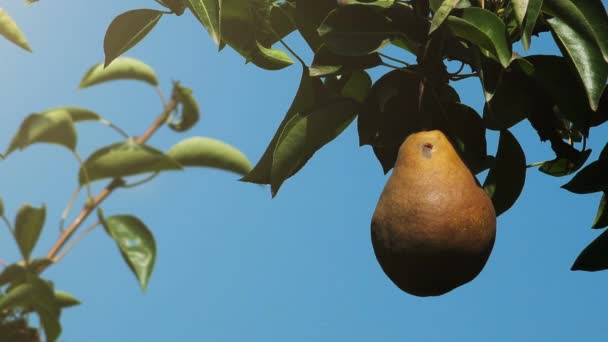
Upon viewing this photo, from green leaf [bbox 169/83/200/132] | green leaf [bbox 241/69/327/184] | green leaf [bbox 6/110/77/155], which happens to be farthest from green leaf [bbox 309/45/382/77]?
green leaf [bbox 6/110/77/155]

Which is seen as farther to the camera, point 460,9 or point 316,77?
point 316,77

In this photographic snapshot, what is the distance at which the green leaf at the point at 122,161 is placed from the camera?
6.54 feet

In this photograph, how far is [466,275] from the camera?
5.07 feet

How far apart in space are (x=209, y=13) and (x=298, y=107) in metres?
0.28

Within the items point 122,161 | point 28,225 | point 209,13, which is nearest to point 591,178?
point 209,13

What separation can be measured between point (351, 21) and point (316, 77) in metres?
0.17

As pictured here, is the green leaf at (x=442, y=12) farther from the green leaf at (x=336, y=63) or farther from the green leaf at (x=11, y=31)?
the green leaf at (x=11, y=31)

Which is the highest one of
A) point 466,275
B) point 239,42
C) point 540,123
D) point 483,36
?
point 239,42

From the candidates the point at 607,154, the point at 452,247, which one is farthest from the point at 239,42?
the point at 607,154

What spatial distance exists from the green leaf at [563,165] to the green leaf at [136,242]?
0.80 meters

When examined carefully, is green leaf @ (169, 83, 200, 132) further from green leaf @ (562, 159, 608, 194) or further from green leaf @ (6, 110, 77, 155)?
green leaf @ (562, 159, 608, 194)

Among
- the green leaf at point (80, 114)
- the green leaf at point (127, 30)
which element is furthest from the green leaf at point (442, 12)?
the green leaf at point (80, 114)

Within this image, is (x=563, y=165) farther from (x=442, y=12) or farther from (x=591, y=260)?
(x=442, y=12)

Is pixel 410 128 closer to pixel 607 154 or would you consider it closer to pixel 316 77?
pixel 316 77
